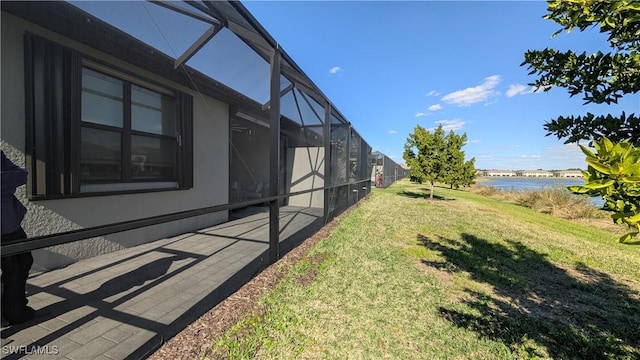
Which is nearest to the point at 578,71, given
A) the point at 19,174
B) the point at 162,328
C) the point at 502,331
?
the point at 502,331

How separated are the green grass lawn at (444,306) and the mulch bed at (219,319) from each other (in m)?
0.10

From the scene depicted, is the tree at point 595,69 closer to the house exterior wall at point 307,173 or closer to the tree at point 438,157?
the house exterior wall at point 307,173

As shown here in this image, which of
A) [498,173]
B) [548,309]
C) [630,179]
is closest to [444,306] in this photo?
[548,309]

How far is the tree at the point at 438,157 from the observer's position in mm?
12797

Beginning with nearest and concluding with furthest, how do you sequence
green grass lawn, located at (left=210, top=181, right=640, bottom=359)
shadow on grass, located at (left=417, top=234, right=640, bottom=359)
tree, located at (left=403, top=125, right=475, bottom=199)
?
green grass lawn, located at (left=210, top=181, right=640, bottom=359), shadow on grass, located at (left=417, top=234, right=640, bottom=359), tree, located at (left=403, top=125, right=475, bottom=199)

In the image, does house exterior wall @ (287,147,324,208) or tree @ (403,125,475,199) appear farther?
tree @ (403,125,475,199)

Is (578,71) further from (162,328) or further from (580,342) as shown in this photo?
(162,328)

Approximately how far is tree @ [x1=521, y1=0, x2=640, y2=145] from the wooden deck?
Answer: 319 cm

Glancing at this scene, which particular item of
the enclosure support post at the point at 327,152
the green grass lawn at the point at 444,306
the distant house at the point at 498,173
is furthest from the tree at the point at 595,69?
the distant house at the point at 498,173

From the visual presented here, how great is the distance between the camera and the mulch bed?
A: 6.11 feet

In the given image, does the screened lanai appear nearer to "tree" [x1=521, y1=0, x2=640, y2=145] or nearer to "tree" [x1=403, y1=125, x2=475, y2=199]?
"tree" [x1=521, y1=0, x2=640, y2=145]

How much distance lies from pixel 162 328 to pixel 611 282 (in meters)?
5.92

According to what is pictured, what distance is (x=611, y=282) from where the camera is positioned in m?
3.71

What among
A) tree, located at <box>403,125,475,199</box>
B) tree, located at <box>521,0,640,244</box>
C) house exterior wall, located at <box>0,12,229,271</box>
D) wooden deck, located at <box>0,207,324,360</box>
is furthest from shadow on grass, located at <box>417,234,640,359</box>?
tree, located at <box>403,125,475,199</box>
